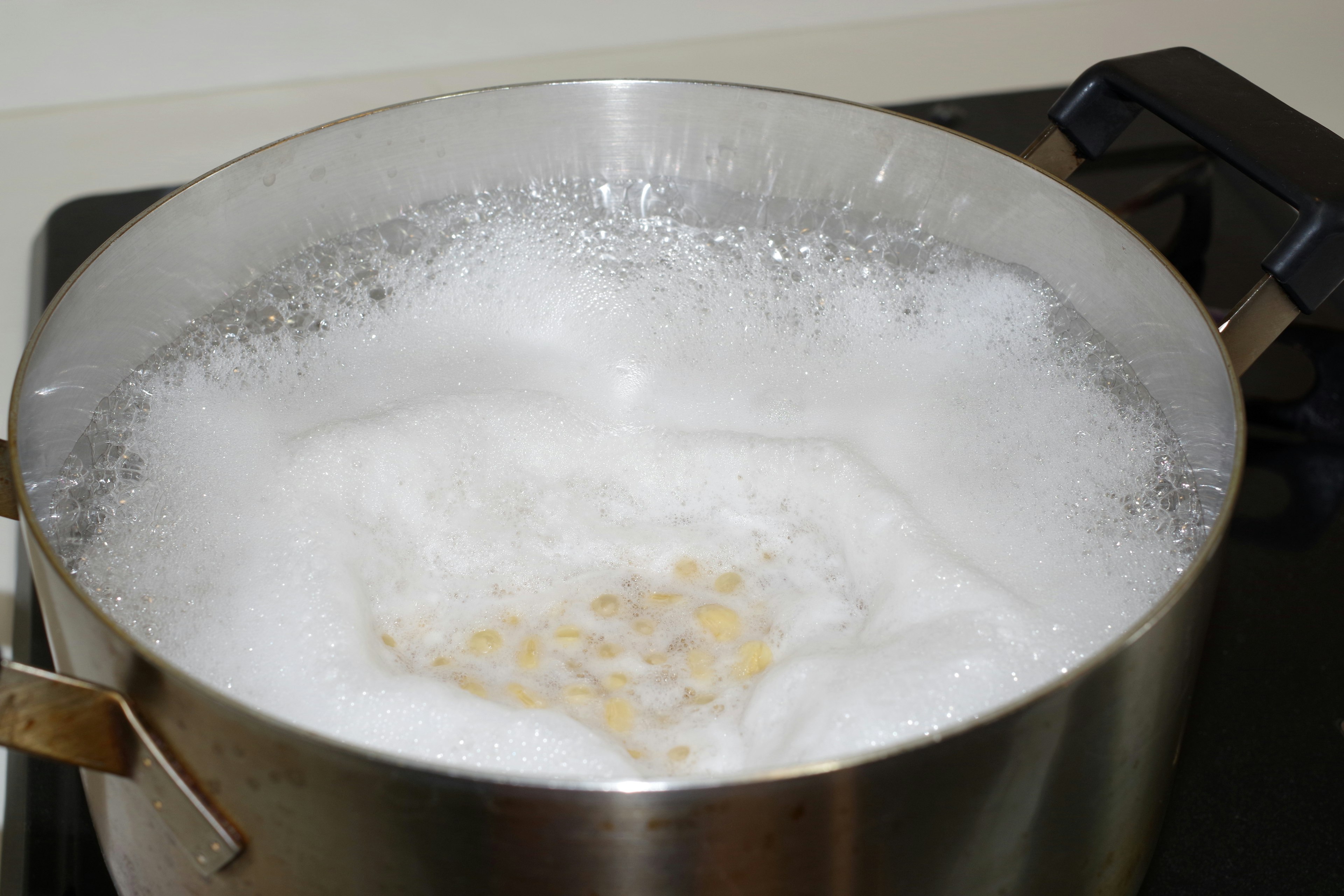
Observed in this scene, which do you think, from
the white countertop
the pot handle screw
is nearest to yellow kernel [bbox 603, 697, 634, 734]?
the pot handle screw

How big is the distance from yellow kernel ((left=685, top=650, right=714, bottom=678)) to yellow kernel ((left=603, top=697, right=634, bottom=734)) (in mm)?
33

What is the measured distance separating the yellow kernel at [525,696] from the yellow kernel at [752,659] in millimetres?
85

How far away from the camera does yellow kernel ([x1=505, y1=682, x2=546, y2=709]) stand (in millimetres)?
480

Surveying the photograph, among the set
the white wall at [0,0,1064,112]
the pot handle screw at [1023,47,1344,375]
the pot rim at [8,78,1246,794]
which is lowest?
the white wall at [0,0,1064,112]

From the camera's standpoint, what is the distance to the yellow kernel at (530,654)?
511mm

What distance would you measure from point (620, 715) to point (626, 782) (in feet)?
0.69

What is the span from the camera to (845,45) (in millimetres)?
1010

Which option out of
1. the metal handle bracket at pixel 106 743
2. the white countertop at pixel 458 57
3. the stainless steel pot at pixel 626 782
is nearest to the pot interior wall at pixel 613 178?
the stainless steel pot at pixel 626 782

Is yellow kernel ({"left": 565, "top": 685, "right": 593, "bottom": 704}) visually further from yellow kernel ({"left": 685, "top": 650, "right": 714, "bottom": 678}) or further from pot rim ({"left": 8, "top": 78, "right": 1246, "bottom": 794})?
pot rim ({"left": 8, "top": 78, "right": 1246, "bottom": 794})

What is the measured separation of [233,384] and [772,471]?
0.89ft

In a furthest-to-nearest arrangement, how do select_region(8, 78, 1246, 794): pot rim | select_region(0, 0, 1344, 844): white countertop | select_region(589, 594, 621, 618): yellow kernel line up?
select_region(0, 0, 1344, 844): white countertop
select_region(589, 594, 621, 618): yellow kernel
select_region(8, 78, 1246, 794): pot rim

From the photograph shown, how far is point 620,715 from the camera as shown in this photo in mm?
479

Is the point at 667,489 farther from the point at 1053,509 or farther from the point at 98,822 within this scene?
the point at 98,822

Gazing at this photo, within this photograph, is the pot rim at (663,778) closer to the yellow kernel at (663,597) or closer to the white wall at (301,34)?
the yellow kernel at (663,597)
